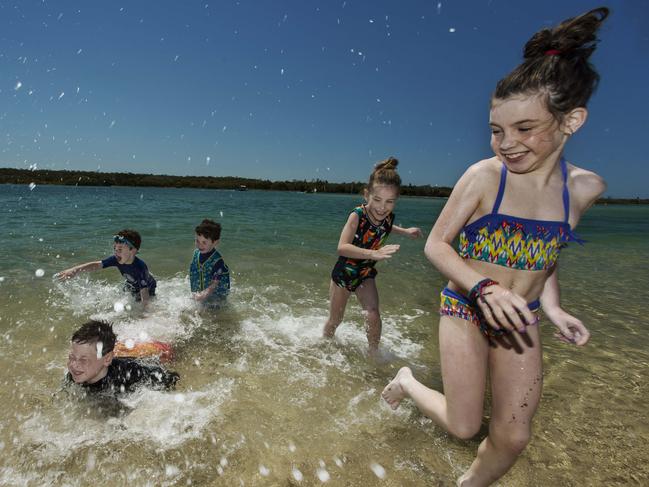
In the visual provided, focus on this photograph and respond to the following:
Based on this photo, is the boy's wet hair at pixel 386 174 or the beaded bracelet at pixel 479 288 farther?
the boy's wet hair at pixel 386 174

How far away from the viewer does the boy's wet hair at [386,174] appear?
13.8 feet

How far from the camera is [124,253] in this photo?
5758mm

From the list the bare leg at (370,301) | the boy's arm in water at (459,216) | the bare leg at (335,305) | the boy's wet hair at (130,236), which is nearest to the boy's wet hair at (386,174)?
the bare leg at (370,301)

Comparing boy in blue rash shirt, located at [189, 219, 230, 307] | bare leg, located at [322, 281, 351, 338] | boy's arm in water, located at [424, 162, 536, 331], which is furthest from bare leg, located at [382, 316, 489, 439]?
boy in blue rash shirt, located at [189, 219, 230, 307]

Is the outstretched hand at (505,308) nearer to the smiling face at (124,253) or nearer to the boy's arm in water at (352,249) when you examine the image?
the boy's arm in water at (352,249)

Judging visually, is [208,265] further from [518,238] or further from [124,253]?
[518,238]

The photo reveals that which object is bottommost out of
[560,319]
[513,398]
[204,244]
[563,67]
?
[513,398]

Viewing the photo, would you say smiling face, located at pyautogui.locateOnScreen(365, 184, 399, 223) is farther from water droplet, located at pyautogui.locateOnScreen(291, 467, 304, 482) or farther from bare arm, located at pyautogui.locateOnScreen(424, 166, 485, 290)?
water droplet, located at pyautogui.locateOnScreen(291, 467, 304, 482)

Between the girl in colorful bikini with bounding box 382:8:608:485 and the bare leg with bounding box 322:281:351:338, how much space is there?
238 cm

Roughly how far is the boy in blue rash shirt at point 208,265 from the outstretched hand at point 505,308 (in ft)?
15.6

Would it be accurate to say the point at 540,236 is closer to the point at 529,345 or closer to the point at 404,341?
the point at 529,345

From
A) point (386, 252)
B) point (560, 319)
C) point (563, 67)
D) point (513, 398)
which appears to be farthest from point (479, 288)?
point (386, 252)

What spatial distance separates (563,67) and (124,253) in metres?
5.84

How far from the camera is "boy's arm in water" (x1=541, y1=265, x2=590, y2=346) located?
2.35 m
